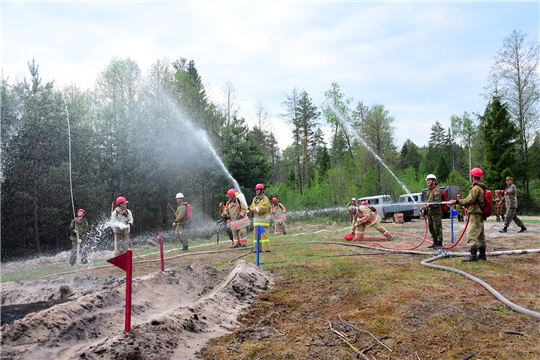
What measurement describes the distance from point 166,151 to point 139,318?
2178 centimetres

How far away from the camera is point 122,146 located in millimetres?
24797

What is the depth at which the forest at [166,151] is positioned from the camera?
1952 cm

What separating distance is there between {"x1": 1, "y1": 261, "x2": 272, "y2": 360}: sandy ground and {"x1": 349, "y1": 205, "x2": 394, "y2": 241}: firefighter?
611cm

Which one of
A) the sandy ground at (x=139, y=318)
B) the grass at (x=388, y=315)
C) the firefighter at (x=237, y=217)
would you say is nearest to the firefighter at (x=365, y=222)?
the firefighter at (x=237, y=217)

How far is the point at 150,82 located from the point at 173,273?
84.5 feet

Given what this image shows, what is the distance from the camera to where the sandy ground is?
166 inches

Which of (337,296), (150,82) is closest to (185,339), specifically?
(337,296)

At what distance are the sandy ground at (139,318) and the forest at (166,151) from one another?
13.0 meters

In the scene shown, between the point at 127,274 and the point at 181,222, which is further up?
the point at 127,274

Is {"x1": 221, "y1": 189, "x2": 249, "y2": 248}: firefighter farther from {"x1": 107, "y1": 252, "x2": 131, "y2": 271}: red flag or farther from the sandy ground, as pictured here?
{"x1": 107, "y1": 252, "x2": 131, "y2": 271}: red flag

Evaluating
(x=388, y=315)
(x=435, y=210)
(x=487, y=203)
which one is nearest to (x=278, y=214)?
(x=435, y=210)

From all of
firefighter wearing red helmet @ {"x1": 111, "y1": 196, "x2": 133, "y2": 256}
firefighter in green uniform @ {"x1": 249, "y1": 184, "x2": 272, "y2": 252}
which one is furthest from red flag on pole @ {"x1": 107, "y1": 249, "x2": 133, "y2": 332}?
firefighter wearing red helmet @ {"x1": 111, "y1": 196, "x2": 133, "y2": 256}

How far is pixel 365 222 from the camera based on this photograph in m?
13.4

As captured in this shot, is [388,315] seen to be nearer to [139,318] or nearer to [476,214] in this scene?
[139,318]
